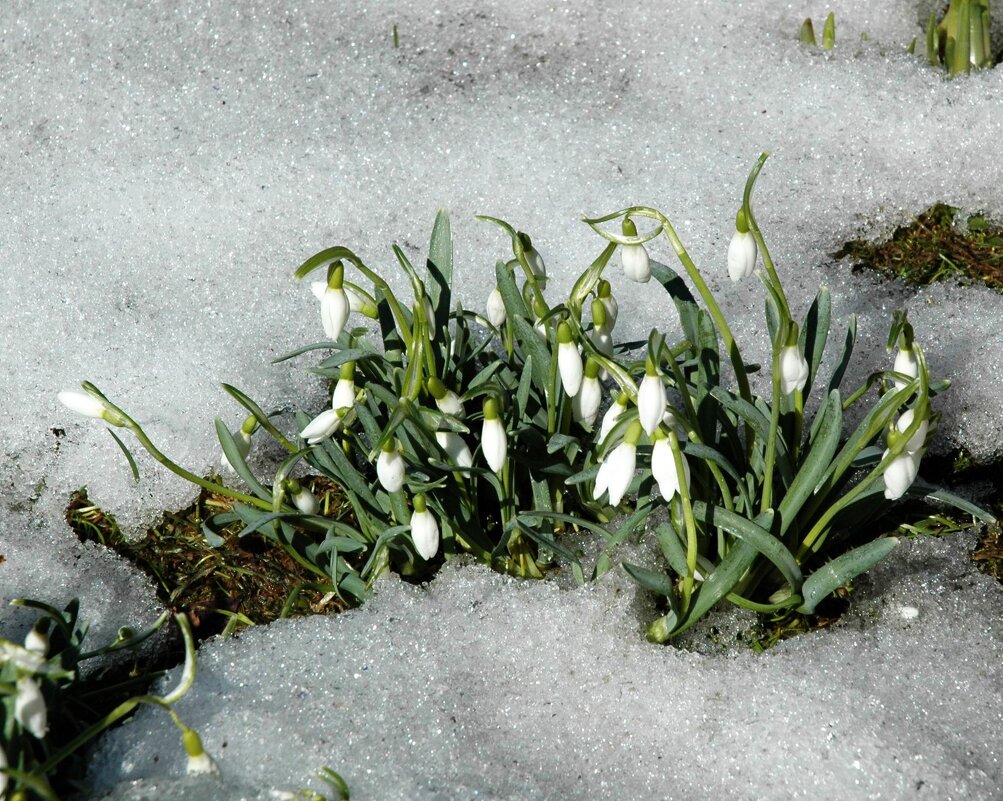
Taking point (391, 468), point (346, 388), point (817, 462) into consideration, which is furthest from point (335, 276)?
point (817, 462)

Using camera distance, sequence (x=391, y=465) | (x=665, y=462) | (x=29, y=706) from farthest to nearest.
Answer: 1. (x=391, y=465)
2. (x=665, y=462)
3. (x=29, y=706)

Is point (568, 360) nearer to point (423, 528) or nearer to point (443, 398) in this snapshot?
point (443, 398)

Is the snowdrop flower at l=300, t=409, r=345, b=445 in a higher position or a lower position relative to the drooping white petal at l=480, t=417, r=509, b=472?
higher

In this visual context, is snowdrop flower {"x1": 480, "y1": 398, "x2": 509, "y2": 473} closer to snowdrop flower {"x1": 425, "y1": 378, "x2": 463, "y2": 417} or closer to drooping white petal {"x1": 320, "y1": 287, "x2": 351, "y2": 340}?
snowdrop flower {"x1": 425, "y1": 378, "x2": 463, "y2": 417}

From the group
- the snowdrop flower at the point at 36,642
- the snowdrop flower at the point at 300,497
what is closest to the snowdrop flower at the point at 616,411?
the snowdrop flower at the point at 300,497

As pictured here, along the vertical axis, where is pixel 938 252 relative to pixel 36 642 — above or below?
below

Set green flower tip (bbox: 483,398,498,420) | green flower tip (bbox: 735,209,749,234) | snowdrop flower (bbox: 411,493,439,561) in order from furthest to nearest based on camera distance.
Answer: snowdrop flower (bbox: 411,493,439,561) → green flower tip (bbox: 483,398,498,420) → green flower tip (bbox: 735,209,749,234)

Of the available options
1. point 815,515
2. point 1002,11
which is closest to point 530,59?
point 1002,11

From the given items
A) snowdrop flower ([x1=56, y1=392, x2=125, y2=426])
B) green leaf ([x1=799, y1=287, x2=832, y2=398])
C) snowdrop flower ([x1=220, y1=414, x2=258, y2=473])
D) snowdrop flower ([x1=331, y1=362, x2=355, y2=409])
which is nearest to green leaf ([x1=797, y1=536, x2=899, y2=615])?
green leaf ([x1=799, y1=287, x2=832, y2=398])

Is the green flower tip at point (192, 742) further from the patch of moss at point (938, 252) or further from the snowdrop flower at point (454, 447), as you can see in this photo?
the patch of moss at point (938, 252)
